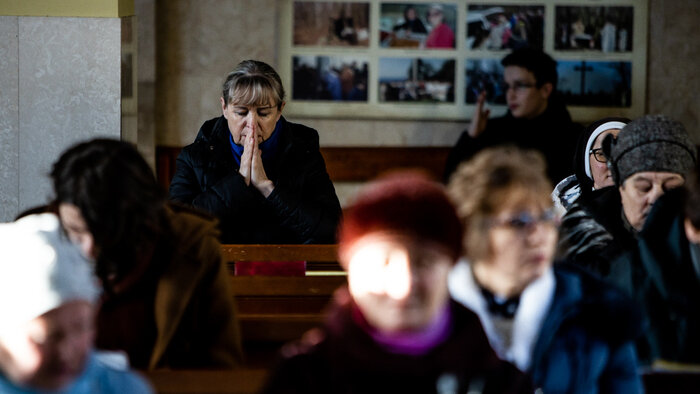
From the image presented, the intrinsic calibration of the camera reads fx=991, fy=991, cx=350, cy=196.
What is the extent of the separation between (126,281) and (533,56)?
170 inches

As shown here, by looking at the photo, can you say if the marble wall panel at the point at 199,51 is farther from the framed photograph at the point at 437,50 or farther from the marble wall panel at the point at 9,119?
the marble wall panel at the point at 9,119

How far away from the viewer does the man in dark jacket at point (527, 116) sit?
597 cm

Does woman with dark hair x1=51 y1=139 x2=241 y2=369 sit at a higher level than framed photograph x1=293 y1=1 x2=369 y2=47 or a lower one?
lower

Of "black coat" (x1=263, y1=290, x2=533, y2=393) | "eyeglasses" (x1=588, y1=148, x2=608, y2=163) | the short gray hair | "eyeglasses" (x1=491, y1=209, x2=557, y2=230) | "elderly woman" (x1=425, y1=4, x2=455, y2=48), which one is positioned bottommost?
"black coat" (x1=263, y1=290, x2=533, y2=393)

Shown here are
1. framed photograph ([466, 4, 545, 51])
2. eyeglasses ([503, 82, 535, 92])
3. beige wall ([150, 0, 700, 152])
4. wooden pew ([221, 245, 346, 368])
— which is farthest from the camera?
framed photograph ([466, 4, 545, 51])

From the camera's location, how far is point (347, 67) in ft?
21.9

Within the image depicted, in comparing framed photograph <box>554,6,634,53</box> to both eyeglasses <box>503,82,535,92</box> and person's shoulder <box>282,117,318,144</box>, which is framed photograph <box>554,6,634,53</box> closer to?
eyeglasses <box>503,82,535,92</box>

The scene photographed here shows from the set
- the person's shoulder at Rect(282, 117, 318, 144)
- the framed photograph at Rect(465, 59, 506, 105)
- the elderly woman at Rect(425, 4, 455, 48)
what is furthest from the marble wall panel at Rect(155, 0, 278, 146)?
the person's shoulder at Rect(282, 117, 318, 144)

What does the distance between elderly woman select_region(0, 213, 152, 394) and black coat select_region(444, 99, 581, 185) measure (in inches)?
176

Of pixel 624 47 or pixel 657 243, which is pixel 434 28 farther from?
pixel 657 243

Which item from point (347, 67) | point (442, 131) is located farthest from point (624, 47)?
point (347, 67)

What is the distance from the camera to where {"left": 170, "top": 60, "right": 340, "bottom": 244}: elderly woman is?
3754 mm

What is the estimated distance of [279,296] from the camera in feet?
10.3

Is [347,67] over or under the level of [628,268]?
over
